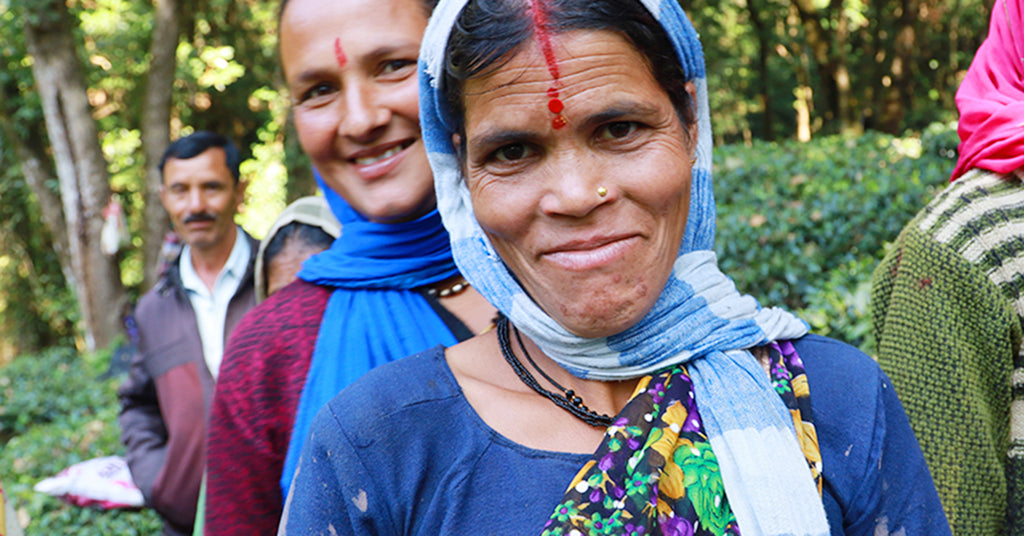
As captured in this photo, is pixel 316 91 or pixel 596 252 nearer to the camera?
pixel 596 252

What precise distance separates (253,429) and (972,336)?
5.18 feet

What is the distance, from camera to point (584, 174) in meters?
1.22

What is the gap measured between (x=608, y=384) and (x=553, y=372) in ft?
0.32

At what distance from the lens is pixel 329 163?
5.85 ft

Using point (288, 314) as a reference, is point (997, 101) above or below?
above

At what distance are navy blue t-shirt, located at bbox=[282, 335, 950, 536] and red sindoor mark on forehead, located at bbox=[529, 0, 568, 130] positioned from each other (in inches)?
18.4

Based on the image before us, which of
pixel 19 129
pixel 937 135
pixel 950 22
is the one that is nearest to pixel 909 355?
pixel 937 135

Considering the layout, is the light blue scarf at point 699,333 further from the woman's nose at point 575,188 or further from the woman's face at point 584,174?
the woman's nose at point 575,188

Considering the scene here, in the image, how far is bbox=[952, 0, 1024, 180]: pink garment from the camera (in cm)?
187

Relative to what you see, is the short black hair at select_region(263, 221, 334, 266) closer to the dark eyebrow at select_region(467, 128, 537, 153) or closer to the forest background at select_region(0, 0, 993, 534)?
the forest background at select_region(0, 0, 993, 534)

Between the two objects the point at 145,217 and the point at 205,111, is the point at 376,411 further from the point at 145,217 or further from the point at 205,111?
the point at 205,111

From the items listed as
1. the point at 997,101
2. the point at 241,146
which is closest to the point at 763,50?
the point at 241,146

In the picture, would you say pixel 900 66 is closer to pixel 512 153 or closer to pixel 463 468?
pixel 512 153

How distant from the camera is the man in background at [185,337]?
11.0 feet
